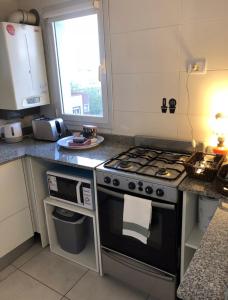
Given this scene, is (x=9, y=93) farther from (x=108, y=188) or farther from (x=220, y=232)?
(x=220, y=232)

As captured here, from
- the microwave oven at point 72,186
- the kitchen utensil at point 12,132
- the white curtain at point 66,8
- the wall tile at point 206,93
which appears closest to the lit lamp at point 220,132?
the wall tile at point 206,93

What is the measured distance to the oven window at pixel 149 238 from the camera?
1502mm

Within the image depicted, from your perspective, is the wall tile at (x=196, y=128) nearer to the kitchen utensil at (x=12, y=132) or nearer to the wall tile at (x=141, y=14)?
the wall tile at (x=141, y=14)

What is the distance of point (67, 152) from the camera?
80.0 inches

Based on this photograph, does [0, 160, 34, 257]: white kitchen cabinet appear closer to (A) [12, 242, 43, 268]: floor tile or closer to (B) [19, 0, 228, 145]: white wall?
(A) [12, 242, 43, 268]: floor tile

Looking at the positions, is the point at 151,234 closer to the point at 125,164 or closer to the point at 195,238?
the point at 195,238

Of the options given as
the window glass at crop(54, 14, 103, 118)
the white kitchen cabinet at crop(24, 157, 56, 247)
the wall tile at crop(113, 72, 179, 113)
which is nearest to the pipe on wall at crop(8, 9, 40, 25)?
the window glass at crop(54, 14, 103, 118)

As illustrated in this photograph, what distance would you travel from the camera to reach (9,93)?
221 cm

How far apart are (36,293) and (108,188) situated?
92 centimetres

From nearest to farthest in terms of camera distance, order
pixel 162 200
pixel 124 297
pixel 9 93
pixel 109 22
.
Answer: pixel 162 200
pixel 124 297
pixel 109 22
pixel 9 93

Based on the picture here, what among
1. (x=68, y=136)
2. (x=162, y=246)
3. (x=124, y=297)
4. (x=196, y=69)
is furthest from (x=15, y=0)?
(x=124, y=297)

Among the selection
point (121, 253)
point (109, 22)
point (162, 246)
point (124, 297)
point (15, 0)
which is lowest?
point (124, 297)

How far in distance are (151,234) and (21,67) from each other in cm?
165

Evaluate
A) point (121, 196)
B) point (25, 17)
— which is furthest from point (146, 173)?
point (25, 17)
